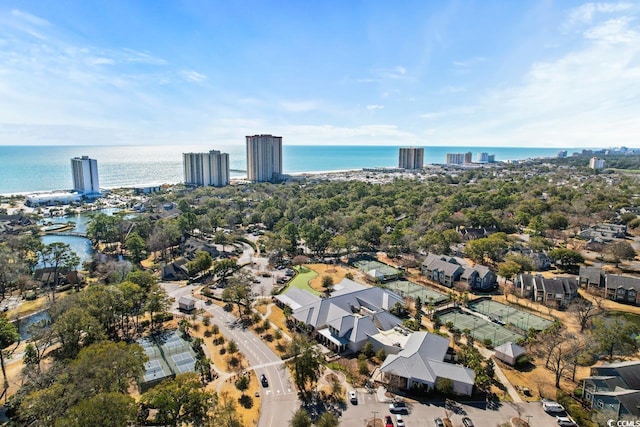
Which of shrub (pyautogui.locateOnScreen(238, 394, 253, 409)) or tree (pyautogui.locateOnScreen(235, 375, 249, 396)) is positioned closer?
shrub (pyautogui.locateOnScreen(238, 394, 253, 409))

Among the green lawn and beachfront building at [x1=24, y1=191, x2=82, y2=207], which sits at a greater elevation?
beachfront building at [x1=24, y1=191, x2=82, y2=207]

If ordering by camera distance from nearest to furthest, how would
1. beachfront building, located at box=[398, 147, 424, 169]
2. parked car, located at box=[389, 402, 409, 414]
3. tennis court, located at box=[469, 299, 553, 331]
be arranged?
parked car, located at box=[389, 402, 409, 414], tennis court, located at box=[469, 299, 553, 331], beachfront building, located at box=[398, 147, 424, 169]

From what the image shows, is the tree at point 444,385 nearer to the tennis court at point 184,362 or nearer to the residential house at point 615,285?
the tennis court at point 184,362

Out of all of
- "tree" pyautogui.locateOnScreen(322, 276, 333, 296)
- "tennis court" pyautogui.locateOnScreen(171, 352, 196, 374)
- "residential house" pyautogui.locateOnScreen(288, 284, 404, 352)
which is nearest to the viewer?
"tennis court" pyautogui.locateOnScreen(171, 352, 196, 374)

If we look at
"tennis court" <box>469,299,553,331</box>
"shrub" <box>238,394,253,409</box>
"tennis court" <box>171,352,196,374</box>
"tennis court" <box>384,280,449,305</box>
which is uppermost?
"tennis court" <box>384,280,449,305</box>

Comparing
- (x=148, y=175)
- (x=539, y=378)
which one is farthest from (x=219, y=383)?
(x=148, y=175)

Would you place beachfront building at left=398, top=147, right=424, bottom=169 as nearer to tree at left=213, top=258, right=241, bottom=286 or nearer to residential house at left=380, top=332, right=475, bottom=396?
tree at left=213, top=258, right=241, bottom=286

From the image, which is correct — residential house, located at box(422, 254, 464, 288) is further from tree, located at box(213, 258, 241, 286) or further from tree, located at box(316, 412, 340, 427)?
tree, located at box(316, 412, 340, 427)

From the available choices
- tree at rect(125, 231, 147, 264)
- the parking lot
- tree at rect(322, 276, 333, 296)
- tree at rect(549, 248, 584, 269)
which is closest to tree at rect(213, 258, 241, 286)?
tree at rect(322, 276, 333, 296)

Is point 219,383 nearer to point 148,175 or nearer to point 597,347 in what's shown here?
point 597,347
